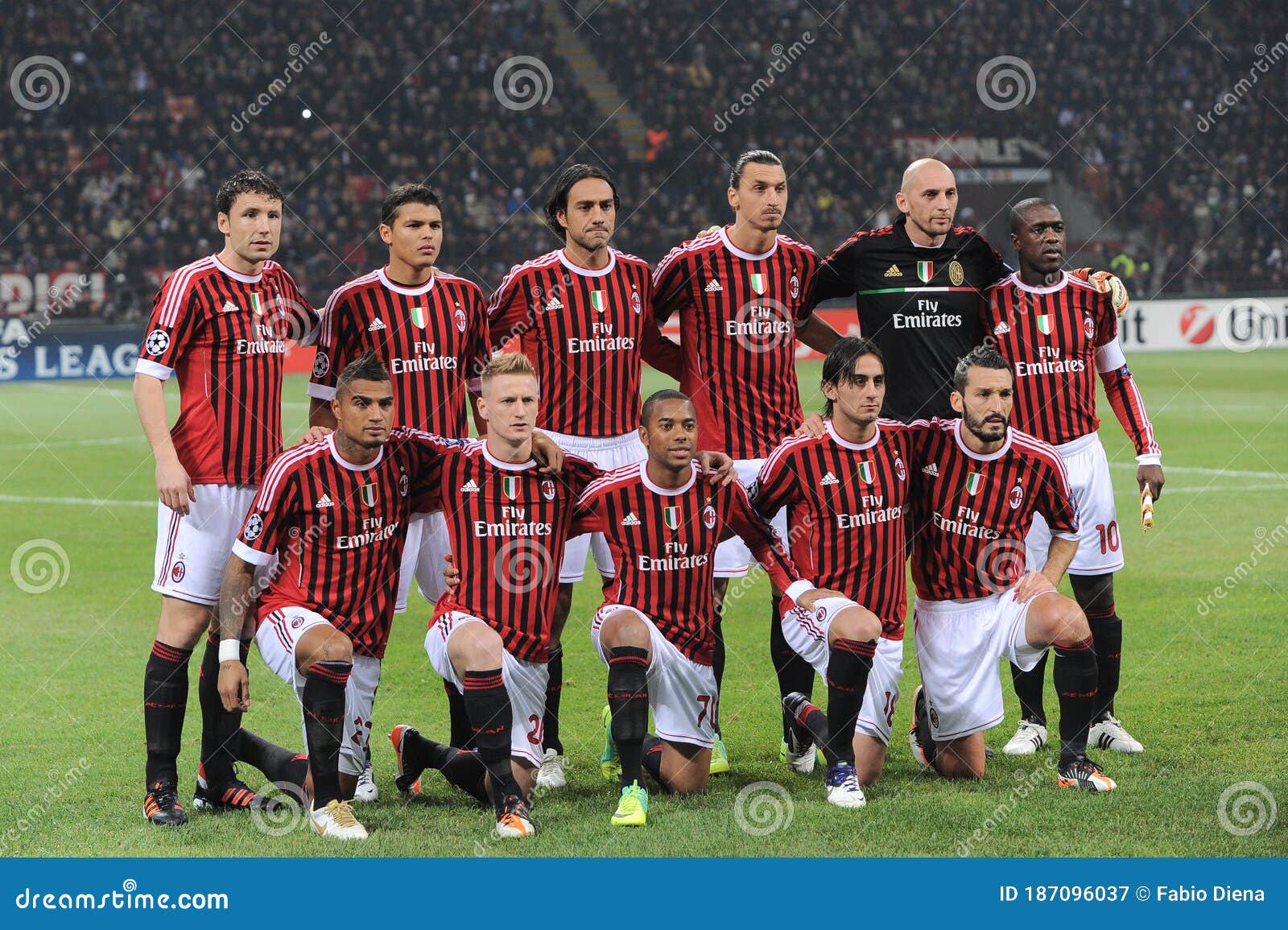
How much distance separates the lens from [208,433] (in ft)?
16.8

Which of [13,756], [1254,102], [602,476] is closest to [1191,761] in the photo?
[602,476]

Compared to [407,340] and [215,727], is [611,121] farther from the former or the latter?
[215,727]

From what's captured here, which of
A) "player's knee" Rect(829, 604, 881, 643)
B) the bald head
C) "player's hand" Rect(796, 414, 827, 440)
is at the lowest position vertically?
"player's knee" Rect(829, 604, 881, 643)

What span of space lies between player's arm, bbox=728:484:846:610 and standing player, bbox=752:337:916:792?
9cm

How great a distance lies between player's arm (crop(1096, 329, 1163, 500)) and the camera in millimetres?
5906
